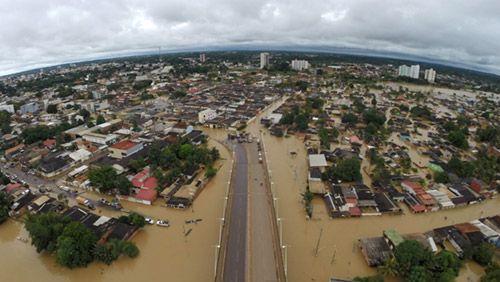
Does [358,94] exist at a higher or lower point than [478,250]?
higher

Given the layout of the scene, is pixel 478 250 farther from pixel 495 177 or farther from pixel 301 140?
pixel 301 140

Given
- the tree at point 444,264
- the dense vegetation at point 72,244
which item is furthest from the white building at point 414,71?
the dense vegetation at point 72,244

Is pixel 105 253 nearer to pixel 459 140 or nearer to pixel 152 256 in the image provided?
pixel 152 256

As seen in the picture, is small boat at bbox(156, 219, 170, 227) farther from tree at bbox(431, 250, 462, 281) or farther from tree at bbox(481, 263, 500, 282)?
tree at bbox(481, 263, 500, 282)

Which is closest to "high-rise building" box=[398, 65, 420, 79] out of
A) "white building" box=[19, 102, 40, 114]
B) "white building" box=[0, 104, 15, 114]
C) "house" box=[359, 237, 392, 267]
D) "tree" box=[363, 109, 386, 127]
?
"tree" box=[363, 109, 386, 127]

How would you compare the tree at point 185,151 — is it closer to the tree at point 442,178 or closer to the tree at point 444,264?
Answer: the tree at point 444,264

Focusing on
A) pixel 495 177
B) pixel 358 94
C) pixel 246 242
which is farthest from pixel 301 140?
pixel 358 94

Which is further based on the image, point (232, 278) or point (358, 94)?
point (358, 94)

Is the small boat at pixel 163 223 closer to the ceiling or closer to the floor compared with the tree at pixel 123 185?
closer to the floor
